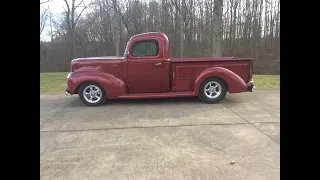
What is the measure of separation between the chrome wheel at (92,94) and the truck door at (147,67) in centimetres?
94

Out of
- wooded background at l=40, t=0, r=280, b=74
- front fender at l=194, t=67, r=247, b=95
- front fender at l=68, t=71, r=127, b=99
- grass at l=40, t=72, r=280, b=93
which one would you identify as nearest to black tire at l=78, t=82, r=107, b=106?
front fender at l=68, t=71, r=127, b=99

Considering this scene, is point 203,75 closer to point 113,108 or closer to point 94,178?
point 113,108

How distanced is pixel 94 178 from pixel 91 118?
115 inches

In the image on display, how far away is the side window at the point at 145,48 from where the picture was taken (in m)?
7.27

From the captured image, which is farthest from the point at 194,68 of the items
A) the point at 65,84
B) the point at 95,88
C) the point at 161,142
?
the point at 65,84

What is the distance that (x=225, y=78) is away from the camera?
707 centimetres

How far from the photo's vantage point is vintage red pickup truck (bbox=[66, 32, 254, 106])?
7.08 m

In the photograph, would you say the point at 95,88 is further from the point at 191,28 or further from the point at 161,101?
the point at 191,28

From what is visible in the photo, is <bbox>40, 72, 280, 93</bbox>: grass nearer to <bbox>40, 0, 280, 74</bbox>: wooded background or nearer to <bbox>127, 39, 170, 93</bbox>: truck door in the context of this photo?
<bbox>127, 39, 170, 93</bbox>: truck door
